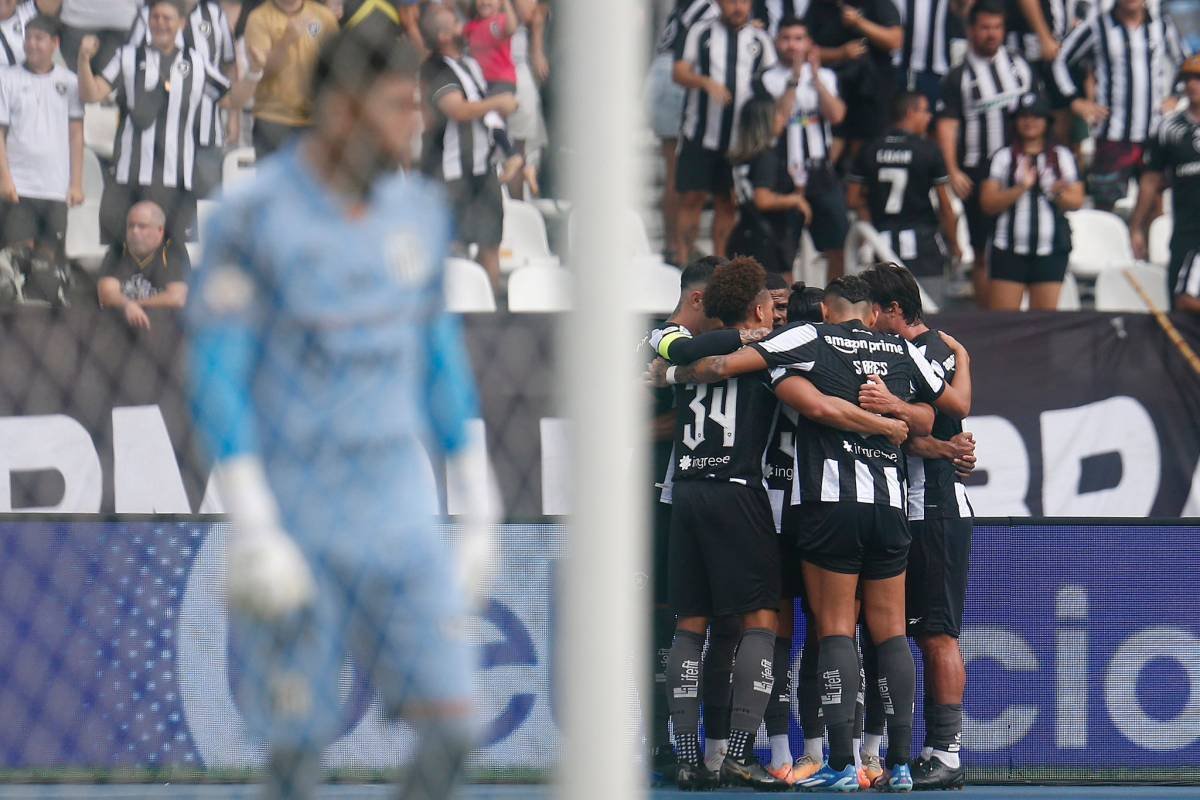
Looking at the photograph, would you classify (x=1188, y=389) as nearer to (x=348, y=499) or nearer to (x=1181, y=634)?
(x=1181, y=634)

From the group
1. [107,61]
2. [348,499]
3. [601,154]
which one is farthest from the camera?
[107,61]

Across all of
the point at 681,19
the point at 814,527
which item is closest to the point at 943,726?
the point at 814,527

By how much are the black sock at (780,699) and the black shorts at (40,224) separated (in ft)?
10.7

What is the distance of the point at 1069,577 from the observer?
6.41m

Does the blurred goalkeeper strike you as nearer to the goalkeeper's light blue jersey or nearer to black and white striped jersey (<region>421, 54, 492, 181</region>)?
the goalkeeper's light blue jersey

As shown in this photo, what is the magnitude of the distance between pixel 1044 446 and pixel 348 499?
5.48 meters

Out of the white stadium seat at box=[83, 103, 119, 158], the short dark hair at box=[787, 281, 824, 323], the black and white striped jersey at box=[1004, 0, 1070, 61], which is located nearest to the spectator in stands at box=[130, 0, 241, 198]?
the white stadium seat at box=[83, 103, 119, 158]

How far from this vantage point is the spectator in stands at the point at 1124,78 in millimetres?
9461

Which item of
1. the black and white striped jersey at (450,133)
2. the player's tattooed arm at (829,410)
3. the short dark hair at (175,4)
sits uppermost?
the short dark hair at (175,4)

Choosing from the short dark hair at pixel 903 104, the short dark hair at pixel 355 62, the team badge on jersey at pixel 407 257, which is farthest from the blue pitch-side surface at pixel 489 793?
the short dark hair at pixel 903 104

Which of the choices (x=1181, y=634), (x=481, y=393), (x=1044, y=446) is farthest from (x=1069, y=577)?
(x=481, y=393)

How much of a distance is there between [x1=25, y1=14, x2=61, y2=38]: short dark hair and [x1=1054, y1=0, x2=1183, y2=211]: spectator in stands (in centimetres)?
554

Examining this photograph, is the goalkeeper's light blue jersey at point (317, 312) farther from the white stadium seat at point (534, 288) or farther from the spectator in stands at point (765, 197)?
the spectator in stands at point (765, 197)

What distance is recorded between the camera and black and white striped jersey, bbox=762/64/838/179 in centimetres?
848
